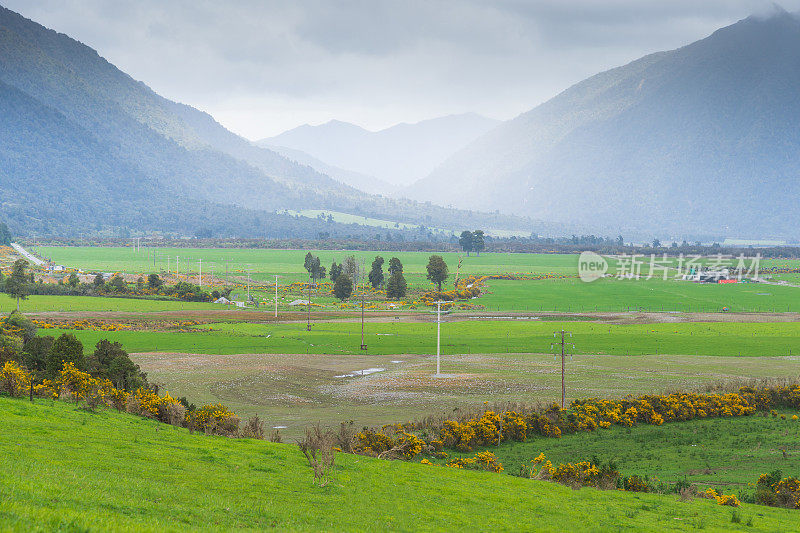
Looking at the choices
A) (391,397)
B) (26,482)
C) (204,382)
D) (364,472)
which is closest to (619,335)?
(391,397)

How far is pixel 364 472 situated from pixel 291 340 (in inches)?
2069

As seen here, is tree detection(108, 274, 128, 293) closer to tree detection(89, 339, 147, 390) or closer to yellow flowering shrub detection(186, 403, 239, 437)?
tree detection(89, 339, 147, 390)

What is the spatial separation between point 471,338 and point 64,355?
1924 inches

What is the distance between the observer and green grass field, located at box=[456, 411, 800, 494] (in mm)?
31828

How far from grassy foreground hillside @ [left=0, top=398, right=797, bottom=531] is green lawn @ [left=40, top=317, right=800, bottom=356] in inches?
1703

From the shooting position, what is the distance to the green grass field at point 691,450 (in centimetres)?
3183

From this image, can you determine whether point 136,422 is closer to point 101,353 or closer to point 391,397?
point 101,353

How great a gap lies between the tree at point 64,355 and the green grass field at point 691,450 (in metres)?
20.9

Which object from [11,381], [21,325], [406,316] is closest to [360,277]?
[406,316]

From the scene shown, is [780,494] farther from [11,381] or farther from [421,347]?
[421,347]

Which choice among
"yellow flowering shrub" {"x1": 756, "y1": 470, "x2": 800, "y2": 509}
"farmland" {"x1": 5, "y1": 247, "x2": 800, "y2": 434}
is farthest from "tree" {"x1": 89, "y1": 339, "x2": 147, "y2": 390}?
"yellow flowering shrub" {"x1": 756, "y1": 470, "x2": 800, "y2": 509}

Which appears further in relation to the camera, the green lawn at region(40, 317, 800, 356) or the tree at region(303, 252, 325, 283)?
the tree at region(303, 252, 325, 283)

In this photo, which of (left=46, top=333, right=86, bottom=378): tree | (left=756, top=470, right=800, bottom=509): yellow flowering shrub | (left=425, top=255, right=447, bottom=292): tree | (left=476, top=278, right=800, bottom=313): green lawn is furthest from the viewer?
(left=425, top=255, right=447, bottom=292): tree

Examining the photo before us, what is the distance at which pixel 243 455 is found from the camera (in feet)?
80.1
